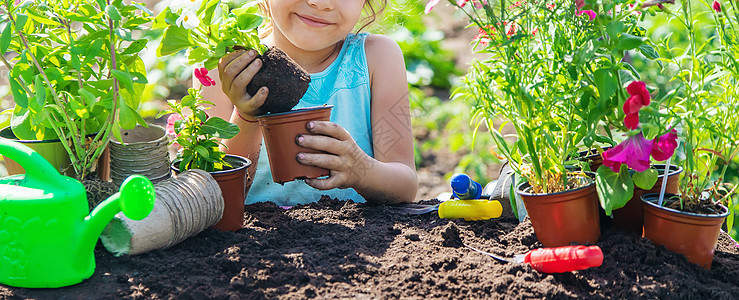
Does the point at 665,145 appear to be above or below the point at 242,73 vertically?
below

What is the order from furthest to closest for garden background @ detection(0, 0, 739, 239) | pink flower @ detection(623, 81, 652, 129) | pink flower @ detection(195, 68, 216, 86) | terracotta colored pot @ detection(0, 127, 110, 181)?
garden background @ detection(0, 0, 739, 239) → pink flower @ detection(195, 68, 216, 86) → terracotta colored pot @ detection(0, 127, 110, 181) → pink flower @ detection(623, 81, 652, 129)

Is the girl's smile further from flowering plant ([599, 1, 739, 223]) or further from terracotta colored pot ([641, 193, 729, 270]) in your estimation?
terracotta colored pot ([641, 193, 729, 270])

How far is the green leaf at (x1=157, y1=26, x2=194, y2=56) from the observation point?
1.44 m

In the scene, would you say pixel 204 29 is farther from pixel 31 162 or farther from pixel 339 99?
pixel 339 99

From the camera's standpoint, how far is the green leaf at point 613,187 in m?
1.29

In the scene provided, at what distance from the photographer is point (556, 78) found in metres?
1.37

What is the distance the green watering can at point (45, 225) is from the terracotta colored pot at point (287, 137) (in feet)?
1.55

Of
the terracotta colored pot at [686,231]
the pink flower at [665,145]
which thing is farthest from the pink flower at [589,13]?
the terracotta colored pot at [686,231]

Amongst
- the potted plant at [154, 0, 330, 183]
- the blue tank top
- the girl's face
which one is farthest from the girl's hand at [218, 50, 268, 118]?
the blue tank top

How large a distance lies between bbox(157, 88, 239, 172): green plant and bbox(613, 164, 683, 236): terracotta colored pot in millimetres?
932

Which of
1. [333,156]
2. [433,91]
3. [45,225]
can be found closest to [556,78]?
[333,156]

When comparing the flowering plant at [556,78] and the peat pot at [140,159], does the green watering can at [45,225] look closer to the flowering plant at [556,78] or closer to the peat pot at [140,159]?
the peat pot at [140,159]

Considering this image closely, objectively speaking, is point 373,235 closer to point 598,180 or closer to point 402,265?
point 402,265

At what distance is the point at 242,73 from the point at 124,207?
0.58 meters
